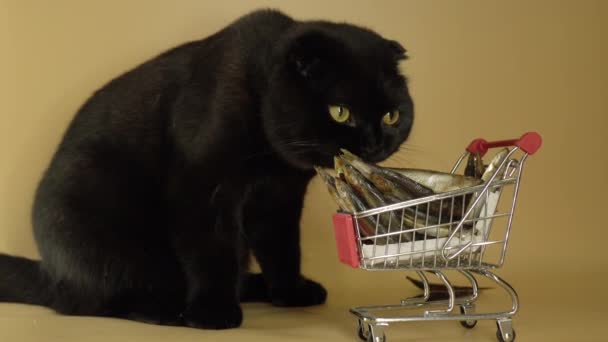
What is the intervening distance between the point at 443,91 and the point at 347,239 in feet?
4.34

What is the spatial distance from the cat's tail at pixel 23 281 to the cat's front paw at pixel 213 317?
53 cm

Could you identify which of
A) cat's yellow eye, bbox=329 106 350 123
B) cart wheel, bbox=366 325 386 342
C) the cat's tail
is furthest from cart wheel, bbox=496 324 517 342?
the cat's tail

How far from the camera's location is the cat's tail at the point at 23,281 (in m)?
2.00

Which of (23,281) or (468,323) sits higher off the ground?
(468,323)

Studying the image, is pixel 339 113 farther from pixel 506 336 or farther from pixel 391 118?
pixel 506 336

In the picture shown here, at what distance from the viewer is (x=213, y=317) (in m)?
1.69

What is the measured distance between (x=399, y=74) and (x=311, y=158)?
1.05 ft

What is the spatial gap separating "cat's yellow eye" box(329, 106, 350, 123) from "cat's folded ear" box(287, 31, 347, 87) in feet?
0.21

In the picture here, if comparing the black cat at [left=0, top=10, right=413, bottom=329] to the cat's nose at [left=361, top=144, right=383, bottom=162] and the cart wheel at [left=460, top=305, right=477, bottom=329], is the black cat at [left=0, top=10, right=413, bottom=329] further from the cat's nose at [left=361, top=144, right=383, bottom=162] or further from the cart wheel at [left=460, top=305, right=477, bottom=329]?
→ the cart wheel at [left=460, top=305, right=477, bottom=329]

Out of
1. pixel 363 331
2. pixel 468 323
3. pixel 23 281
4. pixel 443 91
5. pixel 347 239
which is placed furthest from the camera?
pixel 443 91

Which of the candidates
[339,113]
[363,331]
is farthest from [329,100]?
[363,331]

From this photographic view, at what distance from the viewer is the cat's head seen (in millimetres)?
1603

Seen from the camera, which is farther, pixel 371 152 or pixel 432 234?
pixel 371 152

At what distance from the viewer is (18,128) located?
8.06 feet
